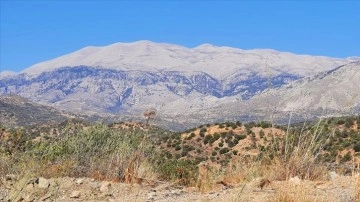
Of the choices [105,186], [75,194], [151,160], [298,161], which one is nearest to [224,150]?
[151,160]

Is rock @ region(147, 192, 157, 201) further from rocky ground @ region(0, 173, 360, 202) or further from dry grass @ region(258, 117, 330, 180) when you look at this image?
dry grass @ region(258, 117, 330, 180)

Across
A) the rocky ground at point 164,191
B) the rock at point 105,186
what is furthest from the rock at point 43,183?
the rock at point 105,186

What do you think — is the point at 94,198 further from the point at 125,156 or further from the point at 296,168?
the point at 296,168

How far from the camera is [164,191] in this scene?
402 inches

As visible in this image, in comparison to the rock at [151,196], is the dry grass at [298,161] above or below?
above

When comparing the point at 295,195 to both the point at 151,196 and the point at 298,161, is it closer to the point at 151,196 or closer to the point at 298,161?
the point at 298,161

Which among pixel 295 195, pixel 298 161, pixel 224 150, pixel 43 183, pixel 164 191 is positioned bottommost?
pixel 224 150

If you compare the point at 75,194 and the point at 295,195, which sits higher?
the point at 295,195

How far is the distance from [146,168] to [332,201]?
6.07 metres

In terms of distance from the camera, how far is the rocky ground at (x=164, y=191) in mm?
7012

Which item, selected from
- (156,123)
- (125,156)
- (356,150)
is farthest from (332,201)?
(356,150)

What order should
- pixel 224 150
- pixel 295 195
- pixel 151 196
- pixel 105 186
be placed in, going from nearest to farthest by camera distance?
pixel 295 195 → pixel 151 196 → pixel 105 186 → pixel 224 150

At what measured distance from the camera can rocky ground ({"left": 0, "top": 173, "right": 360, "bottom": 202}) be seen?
23.0 ft

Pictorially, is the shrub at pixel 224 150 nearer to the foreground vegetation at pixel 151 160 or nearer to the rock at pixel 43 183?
the foreground vegetation at pixel 151 160
